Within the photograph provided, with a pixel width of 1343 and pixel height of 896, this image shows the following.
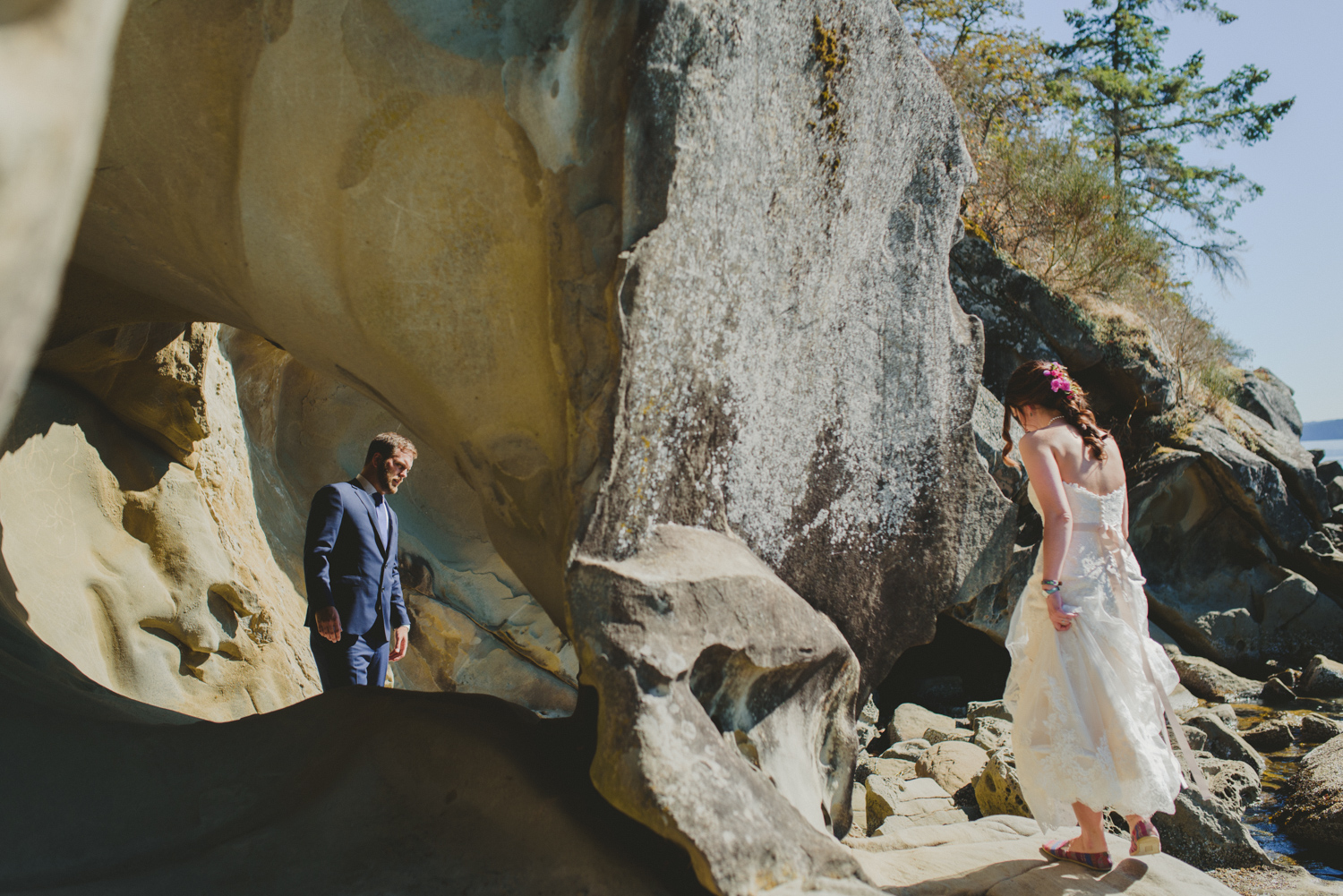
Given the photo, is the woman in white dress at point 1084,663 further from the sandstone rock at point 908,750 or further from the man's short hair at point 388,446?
the sandstone rock at point 908,750

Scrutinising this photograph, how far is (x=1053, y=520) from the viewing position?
247 cm

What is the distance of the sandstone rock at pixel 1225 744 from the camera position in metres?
5.48

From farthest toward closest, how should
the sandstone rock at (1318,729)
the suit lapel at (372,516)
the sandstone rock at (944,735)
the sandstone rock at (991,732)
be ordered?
→ the sandstone rock at (1318,729)
the sandstone rock at (944,735)
the sandstone rock at (991,732)
the suit lapel at (372,516)

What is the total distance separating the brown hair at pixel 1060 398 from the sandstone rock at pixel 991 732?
2.94m

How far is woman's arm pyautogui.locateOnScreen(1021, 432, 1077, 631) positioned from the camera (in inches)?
97.0

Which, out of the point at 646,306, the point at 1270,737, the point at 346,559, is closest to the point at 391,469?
the point at 346,559

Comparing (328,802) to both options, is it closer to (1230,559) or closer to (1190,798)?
(1190,798)

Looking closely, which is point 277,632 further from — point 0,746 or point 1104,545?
point 1104,545

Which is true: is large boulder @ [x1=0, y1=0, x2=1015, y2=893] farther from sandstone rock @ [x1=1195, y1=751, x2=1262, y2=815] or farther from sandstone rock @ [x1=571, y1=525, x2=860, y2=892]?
sandstone rock @ [x1=1195, y1=751, x2=1262, y2=815]

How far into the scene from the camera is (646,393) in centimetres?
184

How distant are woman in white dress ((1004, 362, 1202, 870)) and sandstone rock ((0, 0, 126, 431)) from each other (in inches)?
92.5

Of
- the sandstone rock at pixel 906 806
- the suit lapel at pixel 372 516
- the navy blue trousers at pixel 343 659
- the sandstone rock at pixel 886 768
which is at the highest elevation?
the suit lapel at pixel 372 516

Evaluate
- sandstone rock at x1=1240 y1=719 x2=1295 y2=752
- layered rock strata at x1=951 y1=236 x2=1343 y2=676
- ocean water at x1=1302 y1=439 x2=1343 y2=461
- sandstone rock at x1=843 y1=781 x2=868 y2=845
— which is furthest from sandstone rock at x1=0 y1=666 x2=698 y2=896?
ocean water at x1=1302 y1=439 x2=1343 y2=461

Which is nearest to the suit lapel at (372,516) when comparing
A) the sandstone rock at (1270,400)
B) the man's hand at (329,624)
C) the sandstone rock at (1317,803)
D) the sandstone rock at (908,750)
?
the man's hand at (329,624)
